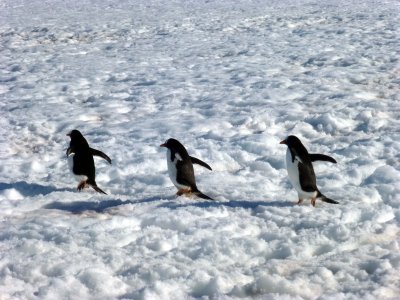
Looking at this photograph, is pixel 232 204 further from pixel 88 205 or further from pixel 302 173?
pixel 88 205

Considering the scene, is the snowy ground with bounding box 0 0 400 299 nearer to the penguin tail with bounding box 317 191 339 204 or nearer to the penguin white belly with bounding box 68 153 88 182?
the penguin tail with bounding box 317 191 339 204

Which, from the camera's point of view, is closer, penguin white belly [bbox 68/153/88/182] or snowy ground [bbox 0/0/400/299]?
snowy ground [bbox 0/0/400/299]

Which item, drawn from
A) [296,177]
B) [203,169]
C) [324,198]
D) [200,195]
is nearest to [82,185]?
[200,195]

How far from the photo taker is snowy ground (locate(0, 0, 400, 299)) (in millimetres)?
3678

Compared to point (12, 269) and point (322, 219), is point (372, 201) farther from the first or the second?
point (12, 269)

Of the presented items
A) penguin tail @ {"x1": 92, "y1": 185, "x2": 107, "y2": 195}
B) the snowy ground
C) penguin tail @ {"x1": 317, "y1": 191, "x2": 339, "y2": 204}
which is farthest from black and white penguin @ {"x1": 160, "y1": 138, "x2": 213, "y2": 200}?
penguin tail @ {"x1": 317, "y1": 191, "x2": 339, "y2": 204}

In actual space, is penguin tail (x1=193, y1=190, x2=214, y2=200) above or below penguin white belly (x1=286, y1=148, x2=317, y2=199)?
below

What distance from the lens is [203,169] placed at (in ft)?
20.2

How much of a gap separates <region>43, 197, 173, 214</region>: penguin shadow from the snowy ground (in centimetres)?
2

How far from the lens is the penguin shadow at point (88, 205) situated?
481 cm

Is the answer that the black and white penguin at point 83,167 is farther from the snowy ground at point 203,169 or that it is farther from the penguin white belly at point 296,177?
the penguin white belly at point 296,177

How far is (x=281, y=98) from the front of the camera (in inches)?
361

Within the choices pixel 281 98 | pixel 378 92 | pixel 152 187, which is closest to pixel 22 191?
pixel 152 187

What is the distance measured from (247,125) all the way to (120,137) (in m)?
1.78
